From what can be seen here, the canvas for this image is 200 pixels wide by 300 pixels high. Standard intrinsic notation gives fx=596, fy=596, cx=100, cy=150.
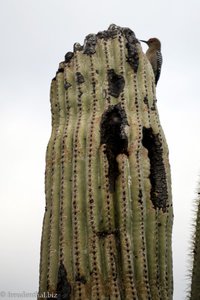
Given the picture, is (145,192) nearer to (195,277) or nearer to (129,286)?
(129,286)

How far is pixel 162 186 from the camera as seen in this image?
564 centimetres

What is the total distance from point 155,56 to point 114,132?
5.76 feet

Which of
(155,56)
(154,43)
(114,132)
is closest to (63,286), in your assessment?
(114,132)

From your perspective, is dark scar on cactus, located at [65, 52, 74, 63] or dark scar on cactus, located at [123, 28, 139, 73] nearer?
dark scar on cactus, located at [123, 28, 139, 73]

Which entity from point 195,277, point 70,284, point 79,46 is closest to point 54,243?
point 70,284

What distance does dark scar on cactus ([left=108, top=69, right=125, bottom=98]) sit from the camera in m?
5.85

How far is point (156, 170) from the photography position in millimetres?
5695

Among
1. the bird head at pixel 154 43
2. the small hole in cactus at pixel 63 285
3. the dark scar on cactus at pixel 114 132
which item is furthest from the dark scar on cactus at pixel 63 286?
the bird head at pixel 154 43

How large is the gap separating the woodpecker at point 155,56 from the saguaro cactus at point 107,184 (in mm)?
694

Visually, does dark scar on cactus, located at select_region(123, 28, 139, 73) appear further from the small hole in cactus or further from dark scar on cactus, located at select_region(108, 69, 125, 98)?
the small hole in cactus

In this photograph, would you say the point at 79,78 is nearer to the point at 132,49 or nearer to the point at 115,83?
the point at 115,83

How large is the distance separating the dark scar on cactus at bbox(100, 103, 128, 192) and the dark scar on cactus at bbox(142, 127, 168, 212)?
25 cm

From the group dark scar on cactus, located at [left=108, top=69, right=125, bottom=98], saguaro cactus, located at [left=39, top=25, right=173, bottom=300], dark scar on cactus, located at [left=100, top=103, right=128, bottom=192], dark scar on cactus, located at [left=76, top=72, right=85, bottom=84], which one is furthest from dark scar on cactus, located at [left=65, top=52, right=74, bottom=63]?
dark scar on cactus, located at [left=100, top=103, right=128, bottom=192]

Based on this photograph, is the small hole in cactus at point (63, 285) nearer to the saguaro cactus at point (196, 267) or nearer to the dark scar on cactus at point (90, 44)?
the saguaro cactus at point (196, 267)
